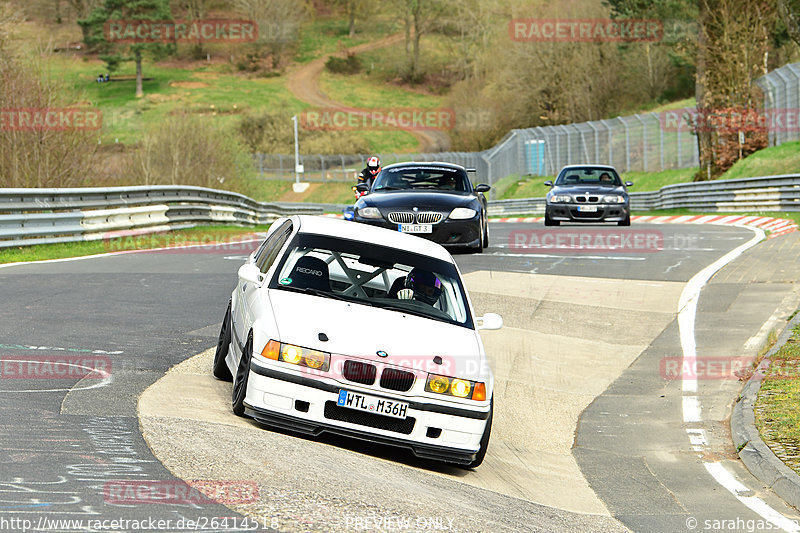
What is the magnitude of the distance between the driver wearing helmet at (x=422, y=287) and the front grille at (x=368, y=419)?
1.32m

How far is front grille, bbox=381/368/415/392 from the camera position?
7148 mm

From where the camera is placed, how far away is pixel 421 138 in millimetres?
110500

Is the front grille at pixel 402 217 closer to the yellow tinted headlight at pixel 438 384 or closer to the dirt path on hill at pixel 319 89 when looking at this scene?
the yellow tinted headlight at pixel 438 384

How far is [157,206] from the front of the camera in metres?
25.1

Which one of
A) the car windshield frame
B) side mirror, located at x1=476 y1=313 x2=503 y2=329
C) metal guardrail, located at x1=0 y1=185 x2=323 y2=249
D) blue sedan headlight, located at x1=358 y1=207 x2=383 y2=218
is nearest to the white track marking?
side mirror, located at x1=476 y1=313 x2=503 y2=329

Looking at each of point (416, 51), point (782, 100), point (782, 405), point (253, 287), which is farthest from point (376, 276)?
point (416, 51)

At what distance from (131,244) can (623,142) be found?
33293 millimetres

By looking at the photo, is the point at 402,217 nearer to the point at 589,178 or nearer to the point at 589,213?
the point at 589,213

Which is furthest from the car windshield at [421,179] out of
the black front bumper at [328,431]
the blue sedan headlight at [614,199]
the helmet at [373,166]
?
the black front bumper at [328,431]

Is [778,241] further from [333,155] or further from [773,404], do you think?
[333,155]

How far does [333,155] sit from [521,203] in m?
47.3

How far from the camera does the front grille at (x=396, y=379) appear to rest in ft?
23.5

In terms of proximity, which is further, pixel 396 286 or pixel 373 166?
pixel 373 166

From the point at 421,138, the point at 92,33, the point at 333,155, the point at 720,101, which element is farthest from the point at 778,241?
the point at 92,33
